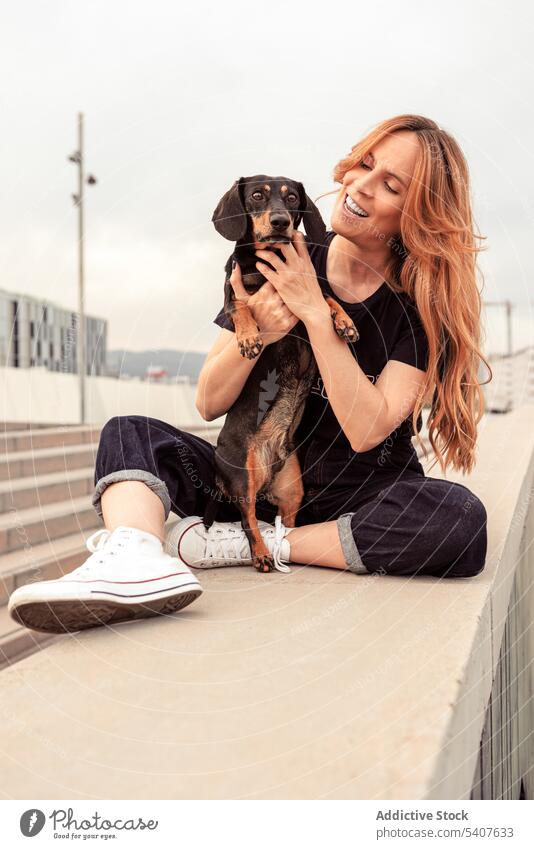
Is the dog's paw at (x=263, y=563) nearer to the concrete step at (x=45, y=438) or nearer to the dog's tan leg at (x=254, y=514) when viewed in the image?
the dog's tan leg at (x=254, y=514)

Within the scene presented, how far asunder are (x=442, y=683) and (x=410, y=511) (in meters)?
0.72

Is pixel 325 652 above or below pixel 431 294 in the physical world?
below

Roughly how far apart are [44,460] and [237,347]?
320 centimetres

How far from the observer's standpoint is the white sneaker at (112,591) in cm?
148

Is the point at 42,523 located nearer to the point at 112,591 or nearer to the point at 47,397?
the point at 112,591

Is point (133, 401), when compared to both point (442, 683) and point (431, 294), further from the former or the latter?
point (442, 683)

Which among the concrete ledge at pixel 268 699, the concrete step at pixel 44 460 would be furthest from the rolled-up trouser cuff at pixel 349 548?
the concrete step at pixel 44 460

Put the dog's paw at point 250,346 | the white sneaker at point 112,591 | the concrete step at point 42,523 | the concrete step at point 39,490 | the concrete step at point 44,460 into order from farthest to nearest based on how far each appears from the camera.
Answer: the concrete step at point 44,460 → the concrete step at point 39,490 → the concrete step at point 42,523 → the dog's paw at point 250,346 → the white sneaker at point 112,591

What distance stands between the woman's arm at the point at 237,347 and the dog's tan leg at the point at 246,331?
19mm

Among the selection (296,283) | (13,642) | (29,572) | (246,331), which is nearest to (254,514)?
(246,331)

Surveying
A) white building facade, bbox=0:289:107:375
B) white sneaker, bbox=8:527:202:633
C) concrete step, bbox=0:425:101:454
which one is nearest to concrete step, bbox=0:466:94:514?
concrete step, bbox=0:425:101:454
